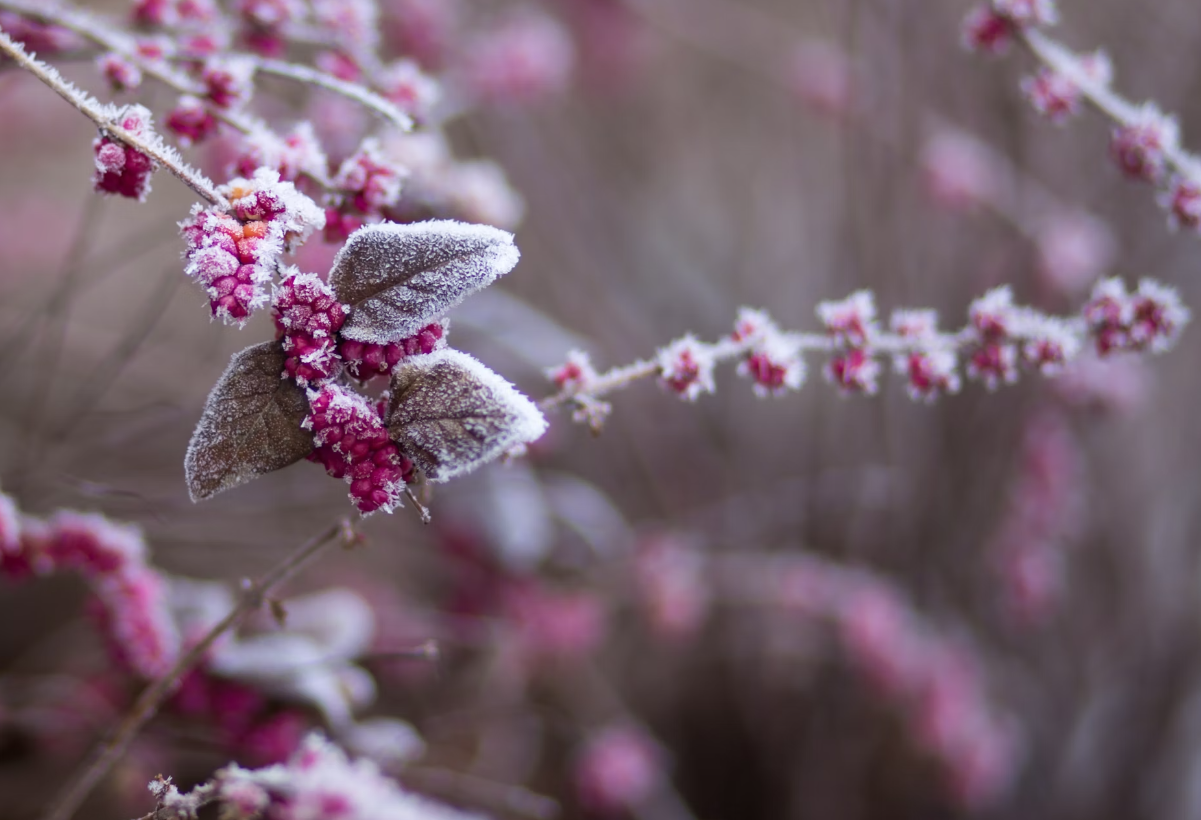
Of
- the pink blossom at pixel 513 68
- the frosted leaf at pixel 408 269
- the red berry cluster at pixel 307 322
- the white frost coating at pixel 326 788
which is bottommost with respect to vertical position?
the white frost coating at pixel 326 788

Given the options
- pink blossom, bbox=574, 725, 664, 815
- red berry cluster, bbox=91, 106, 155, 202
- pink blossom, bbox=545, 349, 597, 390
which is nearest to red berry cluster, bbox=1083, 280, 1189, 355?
pink blossom, bbox=545, 349, 597, 390

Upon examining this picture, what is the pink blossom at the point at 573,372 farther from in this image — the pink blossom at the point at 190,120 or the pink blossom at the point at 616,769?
the pink blossom at the point at 616,769

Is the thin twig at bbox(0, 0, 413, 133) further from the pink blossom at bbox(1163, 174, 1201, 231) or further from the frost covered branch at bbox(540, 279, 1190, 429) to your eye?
the pink blossom at bbox(1163, 174, 1201, 231)

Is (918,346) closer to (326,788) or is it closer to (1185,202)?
(1185,202)

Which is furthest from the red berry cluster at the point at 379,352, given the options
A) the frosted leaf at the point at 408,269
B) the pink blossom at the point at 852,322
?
the pink blossom at the point at 852,322

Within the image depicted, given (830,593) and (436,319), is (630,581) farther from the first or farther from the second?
(436,319)

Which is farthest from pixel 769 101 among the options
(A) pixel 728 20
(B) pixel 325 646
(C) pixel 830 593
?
(B) pixel 325 646

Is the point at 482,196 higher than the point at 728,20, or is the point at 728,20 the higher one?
the point at 728,20
